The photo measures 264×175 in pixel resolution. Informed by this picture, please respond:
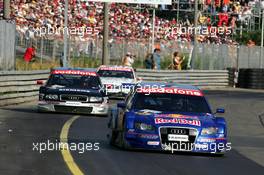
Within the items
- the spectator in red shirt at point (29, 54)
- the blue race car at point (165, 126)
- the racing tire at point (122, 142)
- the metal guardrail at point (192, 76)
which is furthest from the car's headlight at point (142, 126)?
the metal guardrail at point (192, 76)

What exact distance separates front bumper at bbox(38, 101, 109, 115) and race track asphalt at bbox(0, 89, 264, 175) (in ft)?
2.99

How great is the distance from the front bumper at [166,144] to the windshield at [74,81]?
10.2 metres

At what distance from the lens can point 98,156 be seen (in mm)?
14234

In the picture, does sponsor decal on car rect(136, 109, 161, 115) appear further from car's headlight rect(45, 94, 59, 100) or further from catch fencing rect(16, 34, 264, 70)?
catch fencing rect(16, 34, 264, 70)

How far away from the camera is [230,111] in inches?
1235

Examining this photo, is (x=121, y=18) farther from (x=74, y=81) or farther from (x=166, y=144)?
(x=166, y=144)

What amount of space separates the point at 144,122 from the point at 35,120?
757cm

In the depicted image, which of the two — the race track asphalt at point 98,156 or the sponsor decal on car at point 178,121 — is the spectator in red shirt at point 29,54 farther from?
the sponsor decal on car at point 178,121

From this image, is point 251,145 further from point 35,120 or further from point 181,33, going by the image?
point 181,33

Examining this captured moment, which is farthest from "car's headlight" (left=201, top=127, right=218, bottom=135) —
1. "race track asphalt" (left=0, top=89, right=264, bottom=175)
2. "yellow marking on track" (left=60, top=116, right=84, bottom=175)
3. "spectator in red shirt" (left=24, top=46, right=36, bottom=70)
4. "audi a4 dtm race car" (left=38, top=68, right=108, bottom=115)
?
"spectator in red shirt" (left=24, top=46, right=36, bottom=70)

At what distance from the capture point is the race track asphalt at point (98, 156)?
12469mm

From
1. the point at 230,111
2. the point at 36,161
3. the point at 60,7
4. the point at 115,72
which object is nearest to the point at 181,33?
the point at 60,7

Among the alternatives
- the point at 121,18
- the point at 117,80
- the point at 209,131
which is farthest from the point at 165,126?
the point at 121,18

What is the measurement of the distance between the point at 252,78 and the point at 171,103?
37.6 meters
